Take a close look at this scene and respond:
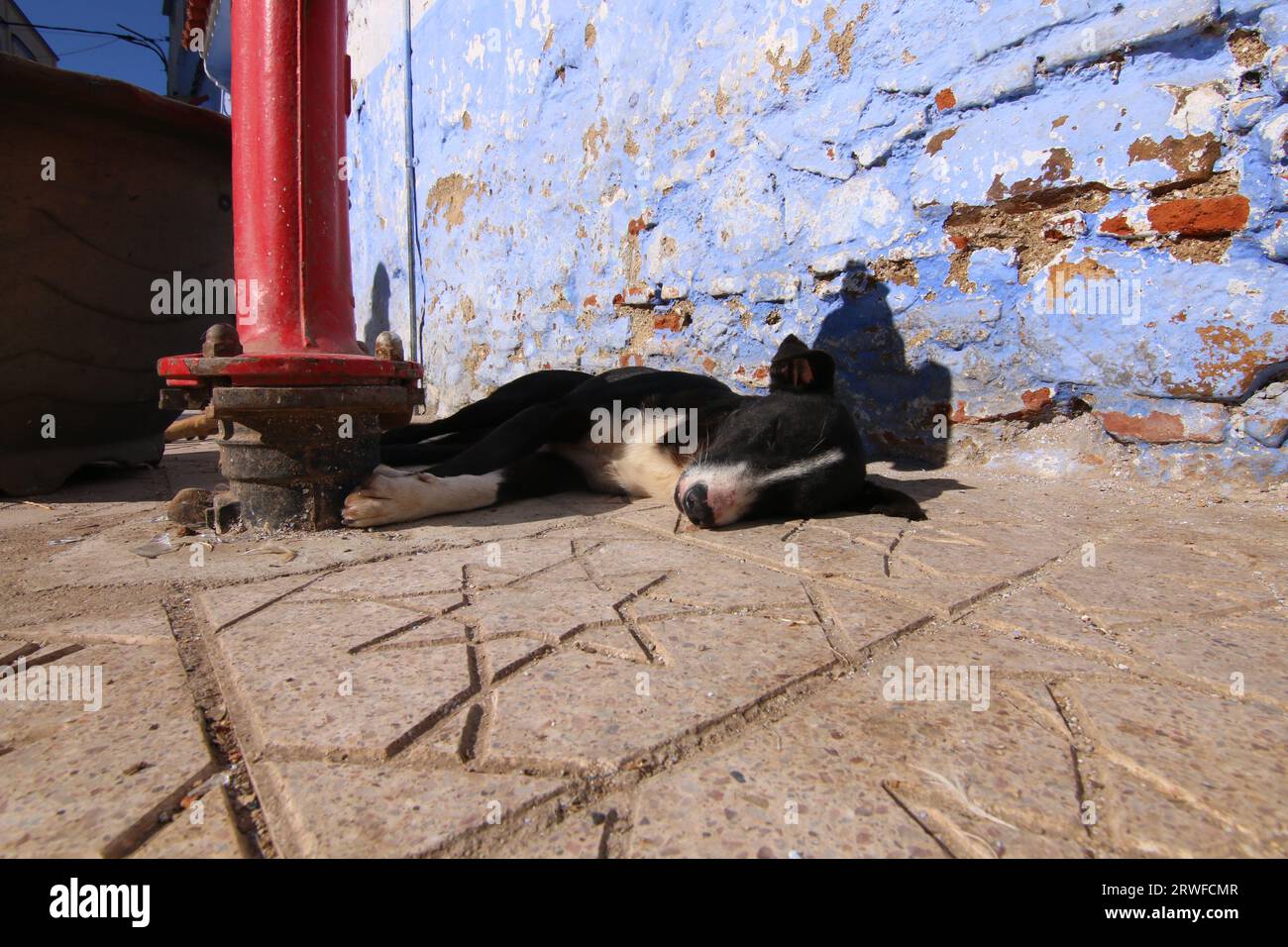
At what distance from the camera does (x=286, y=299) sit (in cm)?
221

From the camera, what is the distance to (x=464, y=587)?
1.80 meters

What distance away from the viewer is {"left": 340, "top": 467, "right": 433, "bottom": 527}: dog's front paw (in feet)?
7.77

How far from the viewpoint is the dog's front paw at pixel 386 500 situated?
2.37 m

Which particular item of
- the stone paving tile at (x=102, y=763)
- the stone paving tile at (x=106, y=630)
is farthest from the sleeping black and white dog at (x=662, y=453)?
the stone paving tile at (x=102, y=763)

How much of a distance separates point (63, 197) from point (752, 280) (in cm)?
327

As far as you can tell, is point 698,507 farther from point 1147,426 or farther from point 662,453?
point 1147,426

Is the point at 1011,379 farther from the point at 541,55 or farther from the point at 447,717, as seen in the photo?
the point at 541,55

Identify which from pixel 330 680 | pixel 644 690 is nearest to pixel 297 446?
pixel 330 680

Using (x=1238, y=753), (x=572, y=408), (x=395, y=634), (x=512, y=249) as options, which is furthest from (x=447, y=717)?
(x=512, y=249)

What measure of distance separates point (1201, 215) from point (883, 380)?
140cm

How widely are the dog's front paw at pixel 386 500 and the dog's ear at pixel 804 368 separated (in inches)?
61.8

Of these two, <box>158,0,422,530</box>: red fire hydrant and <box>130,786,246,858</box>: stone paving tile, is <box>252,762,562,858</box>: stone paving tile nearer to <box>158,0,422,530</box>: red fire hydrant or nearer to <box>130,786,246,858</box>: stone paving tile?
<box>130,786,246,858</box>: stone paving tile

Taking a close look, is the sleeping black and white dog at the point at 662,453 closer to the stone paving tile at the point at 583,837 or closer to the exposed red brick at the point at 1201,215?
the exposed red brick at the point at 1201,215

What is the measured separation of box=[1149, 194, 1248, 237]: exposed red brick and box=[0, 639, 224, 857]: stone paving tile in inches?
137
